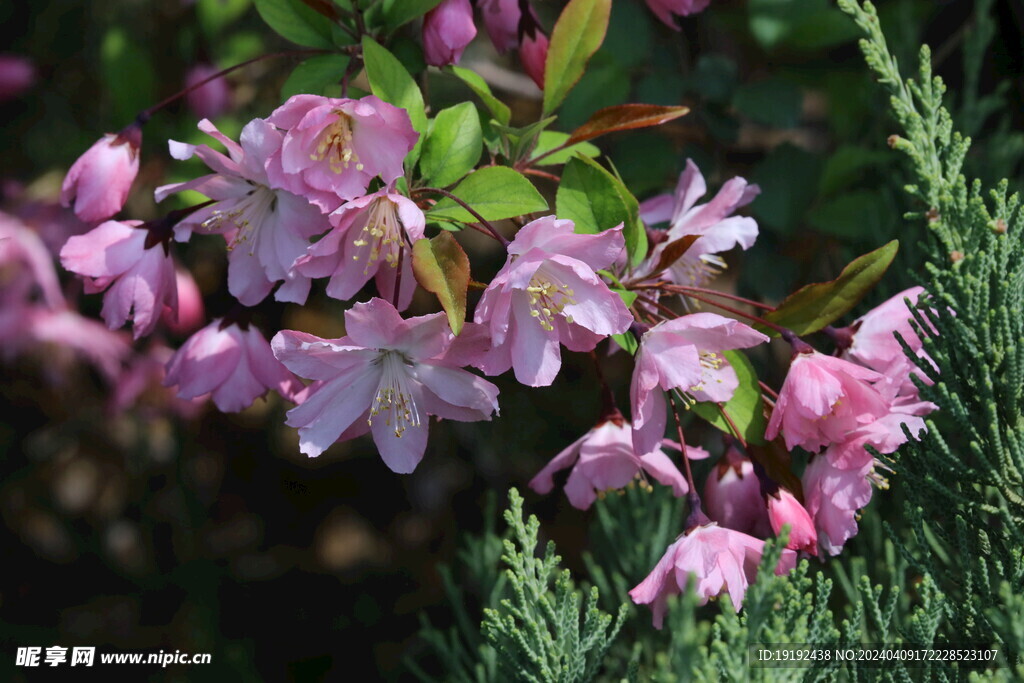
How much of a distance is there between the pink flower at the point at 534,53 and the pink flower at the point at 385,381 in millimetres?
315

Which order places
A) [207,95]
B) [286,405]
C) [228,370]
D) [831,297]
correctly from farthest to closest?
[286,405]
[207,95]
[228,370]
[831,297]

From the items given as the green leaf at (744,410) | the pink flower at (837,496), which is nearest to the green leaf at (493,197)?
the green leaf at (744,410)

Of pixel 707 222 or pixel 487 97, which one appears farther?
pixel 707 222

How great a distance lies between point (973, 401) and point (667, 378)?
0.24 metres

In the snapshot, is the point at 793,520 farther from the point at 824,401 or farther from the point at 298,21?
the point at 298,21

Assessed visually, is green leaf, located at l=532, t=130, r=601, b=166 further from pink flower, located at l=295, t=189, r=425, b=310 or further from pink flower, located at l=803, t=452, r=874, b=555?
pink flower, located at l=803, t=452, r=874, b=555

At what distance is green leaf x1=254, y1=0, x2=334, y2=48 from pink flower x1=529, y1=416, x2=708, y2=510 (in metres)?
0.45

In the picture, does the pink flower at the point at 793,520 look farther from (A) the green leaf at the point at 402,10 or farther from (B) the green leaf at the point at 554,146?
(A) the green leaf at the point at 402,10

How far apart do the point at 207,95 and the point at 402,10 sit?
68cm

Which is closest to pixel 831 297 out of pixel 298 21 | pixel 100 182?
pixel 298 21

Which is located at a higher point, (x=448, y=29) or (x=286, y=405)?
(x=448, y=29)

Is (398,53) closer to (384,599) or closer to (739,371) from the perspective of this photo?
(739,371)

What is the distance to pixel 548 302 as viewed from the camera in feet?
2.12

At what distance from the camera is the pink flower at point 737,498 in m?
0.75
